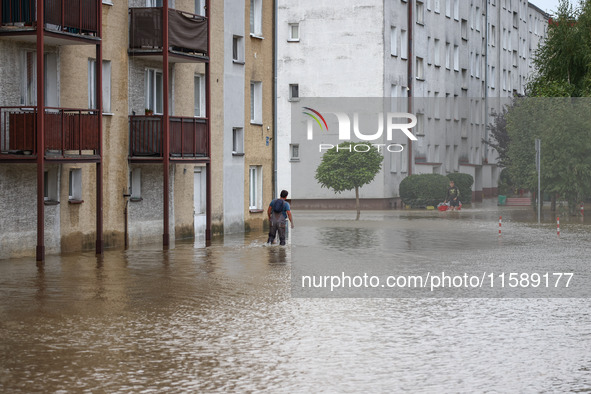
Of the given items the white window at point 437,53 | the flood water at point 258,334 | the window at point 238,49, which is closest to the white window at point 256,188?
the window at point 238,49

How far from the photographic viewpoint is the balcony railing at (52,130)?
80.1ft

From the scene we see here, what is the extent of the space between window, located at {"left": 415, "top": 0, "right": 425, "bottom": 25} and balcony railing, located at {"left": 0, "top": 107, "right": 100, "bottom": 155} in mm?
42788

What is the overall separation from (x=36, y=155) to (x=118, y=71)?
5.63m

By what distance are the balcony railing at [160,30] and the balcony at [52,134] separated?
11.5ft

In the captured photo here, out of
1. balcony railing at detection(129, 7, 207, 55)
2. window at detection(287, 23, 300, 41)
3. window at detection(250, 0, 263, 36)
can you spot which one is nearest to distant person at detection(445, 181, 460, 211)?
window at detection(287, 23, 300, 41)

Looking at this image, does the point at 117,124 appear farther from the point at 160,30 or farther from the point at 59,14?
the point at 59,14

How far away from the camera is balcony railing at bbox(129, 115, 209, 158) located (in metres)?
29.8

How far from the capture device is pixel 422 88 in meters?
68.1

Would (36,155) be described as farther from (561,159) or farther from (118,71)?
(561,159)

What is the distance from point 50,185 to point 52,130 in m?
1.97

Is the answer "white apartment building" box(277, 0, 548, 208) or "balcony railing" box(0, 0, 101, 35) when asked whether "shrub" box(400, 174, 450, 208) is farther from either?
"balcony railing" box(0, 0, 101, 35)

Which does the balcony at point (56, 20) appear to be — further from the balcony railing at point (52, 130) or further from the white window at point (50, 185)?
the white window at point (50, 185)

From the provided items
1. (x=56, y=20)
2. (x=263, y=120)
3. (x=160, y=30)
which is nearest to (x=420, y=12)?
(x=263, y=120)

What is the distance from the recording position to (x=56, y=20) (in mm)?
25109
